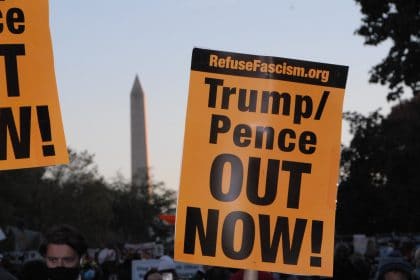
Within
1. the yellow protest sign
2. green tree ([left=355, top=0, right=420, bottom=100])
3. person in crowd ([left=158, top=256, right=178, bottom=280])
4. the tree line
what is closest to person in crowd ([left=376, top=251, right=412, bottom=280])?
the yellow protest sign

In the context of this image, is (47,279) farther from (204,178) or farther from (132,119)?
(132,119)

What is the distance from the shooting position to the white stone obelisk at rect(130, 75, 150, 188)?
94812 millimetres

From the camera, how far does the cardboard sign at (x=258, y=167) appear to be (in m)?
6.03

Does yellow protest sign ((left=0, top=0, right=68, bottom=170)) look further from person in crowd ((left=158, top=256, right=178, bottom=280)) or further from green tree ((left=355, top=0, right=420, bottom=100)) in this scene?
green tree ((left=355, top=0, right=420, bottom=100))

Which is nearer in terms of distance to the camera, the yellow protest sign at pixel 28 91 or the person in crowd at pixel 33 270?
the yellow protest sign at pixel 28 91

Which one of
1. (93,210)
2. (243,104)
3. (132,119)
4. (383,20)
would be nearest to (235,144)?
(243,104)

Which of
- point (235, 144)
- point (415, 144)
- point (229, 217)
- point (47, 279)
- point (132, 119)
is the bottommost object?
point (47, 279)

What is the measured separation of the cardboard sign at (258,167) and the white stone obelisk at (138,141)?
289 feet

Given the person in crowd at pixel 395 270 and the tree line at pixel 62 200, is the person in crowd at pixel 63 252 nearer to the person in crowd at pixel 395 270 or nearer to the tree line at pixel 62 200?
the person in crowd at pixel 395 270

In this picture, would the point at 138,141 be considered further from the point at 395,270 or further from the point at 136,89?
the point at 395,270

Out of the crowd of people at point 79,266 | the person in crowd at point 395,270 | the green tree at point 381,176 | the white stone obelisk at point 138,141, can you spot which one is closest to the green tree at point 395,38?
the green tree at point 381,176

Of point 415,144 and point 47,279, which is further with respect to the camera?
point 415,144

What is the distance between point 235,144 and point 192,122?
264mm

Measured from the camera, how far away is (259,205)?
6.08 metres
